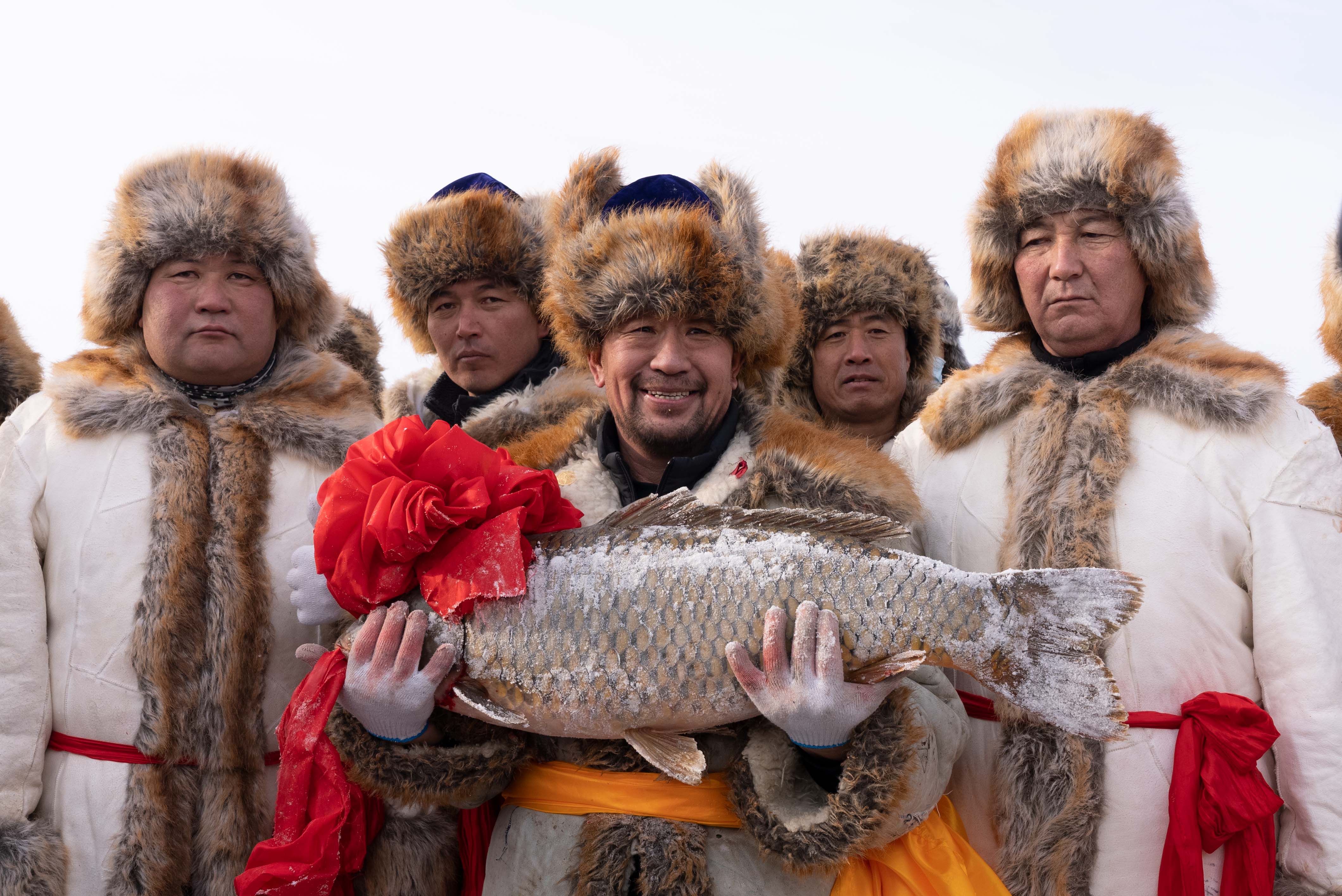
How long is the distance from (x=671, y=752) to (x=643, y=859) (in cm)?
28

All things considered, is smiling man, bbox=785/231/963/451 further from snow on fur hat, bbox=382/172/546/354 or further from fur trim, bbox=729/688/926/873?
fur trim, bbox=729/688/926/873

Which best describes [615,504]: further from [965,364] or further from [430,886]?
[965,364]

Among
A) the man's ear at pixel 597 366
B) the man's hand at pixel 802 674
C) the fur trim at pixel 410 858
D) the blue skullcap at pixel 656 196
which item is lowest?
the fur trim at pixel 410 858

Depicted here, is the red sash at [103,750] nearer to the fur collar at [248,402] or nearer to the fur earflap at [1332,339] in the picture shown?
the fur collar at [248,402]

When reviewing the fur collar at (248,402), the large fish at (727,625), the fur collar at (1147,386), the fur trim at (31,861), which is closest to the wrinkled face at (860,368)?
the fur collar at (1147,386)

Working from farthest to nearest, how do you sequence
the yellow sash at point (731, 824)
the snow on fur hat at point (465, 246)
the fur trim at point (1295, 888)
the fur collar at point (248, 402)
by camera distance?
the snow on fur hat at point (465, 246), the fur collar at point (248, 402), the fur trim at point (1295, 888), the yellow sash at point (731, 824)

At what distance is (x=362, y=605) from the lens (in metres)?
2.49

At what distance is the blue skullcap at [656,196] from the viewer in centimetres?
297

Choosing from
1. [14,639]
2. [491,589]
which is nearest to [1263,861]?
[491,589]

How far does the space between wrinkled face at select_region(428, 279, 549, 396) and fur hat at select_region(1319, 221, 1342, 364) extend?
10.2 feet

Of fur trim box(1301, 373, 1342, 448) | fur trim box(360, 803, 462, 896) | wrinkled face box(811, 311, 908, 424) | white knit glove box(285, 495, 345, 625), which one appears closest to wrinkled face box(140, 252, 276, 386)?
white knit glove box(285, 495, 345, 625)

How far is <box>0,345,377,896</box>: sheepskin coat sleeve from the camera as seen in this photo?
292cm

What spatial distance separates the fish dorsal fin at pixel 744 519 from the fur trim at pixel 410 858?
3.61ft

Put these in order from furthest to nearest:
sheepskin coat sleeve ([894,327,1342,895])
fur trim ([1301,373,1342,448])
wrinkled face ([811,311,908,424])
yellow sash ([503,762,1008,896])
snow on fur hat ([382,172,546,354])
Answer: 1. wrinkled face ([811,311,908,424])
2. snow on fur hat ([382,172,546,354])
3. fur trim ([1301,373,1342,448])
4. sheepskin coat sleeve ([894,327,1342,895])
5. yellow sash ([503,762,1008,896])
